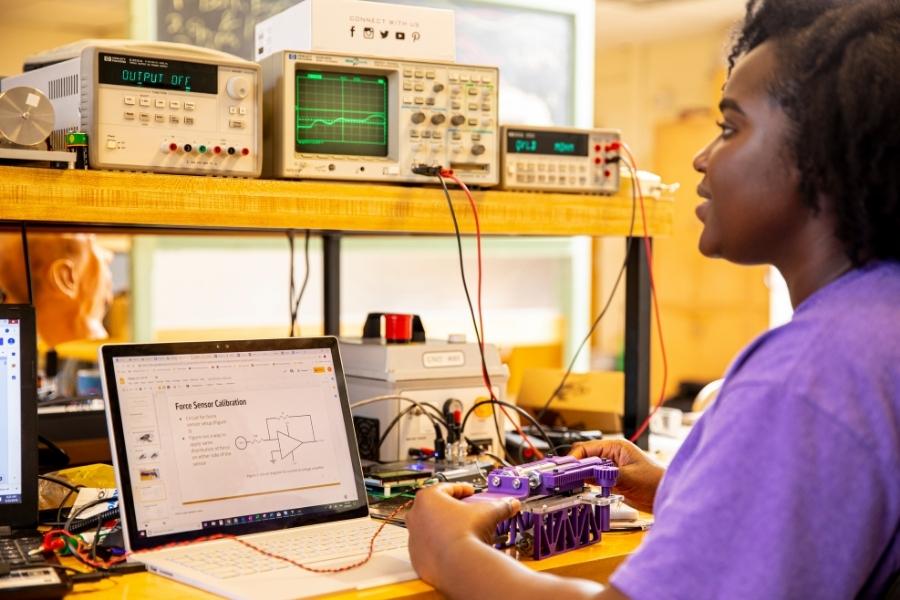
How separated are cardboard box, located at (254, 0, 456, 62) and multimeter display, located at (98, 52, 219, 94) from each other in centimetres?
20

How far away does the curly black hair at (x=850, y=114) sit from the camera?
3.09 ft

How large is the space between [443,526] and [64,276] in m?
2.05

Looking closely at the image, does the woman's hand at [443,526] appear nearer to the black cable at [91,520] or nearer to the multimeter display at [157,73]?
the black cable at [91,520]

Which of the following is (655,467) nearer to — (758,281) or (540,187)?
(540,187)

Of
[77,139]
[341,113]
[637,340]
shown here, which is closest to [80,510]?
[77,139]

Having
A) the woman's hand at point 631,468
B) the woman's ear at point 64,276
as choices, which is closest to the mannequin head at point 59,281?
the woman's ear at point 64,276

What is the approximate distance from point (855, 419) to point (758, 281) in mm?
6094

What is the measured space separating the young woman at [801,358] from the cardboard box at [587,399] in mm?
1142

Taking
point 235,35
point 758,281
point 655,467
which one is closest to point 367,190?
point 655,467

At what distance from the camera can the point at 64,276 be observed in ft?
9.56

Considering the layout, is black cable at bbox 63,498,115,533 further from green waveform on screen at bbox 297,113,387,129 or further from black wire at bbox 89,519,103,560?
green waveform on screen at bbox 297,113,387,129

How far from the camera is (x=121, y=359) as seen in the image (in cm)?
138

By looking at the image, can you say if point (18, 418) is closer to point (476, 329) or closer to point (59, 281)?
point (476, 329)

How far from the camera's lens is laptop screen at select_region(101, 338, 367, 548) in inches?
52.9
